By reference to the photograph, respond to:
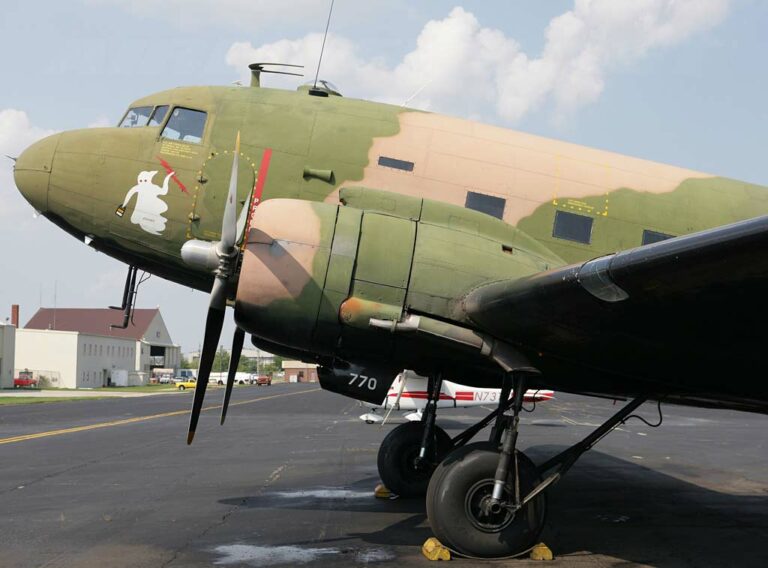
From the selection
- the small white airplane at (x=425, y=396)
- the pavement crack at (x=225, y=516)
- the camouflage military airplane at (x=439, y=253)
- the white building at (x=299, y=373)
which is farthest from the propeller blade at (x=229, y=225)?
the white building at (x=299, y=373)

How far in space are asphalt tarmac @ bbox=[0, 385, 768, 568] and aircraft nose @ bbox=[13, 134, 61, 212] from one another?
4.23 metres

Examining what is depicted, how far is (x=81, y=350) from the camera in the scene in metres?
93.5

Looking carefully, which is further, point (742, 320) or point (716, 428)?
point (716, 428)

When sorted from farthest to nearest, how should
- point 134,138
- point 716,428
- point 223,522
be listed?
point 716,428 < point 134,138 < point 223,522

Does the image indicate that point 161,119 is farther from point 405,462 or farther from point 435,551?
point 435,551

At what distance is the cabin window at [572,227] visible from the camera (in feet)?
32.0

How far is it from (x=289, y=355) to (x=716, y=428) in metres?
24.6

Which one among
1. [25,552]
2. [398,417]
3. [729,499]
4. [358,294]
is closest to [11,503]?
[25,552]

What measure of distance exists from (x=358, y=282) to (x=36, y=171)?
526 centimetres

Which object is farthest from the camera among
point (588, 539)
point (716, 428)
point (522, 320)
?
point (716, 428)

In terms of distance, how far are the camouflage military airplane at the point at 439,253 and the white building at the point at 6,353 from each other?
73.2 metres

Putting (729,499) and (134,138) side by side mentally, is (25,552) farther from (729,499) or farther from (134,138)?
(729,499)

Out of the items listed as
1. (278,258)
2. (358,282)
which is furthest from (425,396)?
(278,258)

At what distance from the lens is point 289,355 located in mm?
10336
